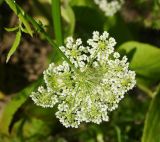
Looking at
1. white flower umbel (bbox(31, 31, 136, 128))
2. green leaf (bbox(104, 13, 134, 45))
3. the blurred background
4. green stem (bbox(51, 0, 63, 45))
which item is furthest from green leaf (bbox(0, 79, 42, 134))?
green leaf (bbox(104, 13, 134, 45))

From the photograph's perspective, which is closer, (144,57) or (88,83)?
(88,83)

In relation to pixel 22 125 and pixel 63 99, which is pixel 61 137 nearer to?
pixel 22 125

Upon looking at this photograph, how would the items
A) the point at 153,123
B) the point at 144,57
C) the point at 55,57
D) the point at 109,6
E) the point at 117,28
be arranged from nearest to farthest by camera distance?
the point at 55,57, the point at 153,123, the point at 144,57, the point at 109,6, the point at 117,28

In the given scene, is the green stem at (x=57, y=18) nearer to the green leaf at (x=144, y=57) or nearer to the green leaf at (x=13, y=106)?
the green leaf at (x=13, y=106)

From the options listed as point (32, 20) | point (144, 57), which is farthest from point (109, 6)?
point (32, 20)

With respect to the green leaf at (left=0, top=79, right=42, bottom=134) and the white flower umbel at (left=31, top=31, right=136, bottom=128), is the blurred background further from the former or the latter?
the white flower umbel at (left=31, top=31, right=136, bottom=128)

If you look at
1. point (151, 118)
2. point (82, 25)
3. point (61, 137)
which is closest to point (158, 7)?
point (82, 25)

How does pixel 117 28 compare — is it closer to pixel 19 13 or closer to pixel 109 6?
pixel 109 6
